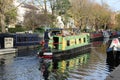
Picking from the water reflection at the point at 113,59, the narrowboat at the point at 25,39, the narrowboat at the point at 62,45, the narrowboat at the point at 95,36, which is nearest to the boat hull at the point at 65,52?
the narrowboat at the point at 62,45

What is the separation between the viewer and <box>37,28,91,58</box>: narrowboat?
93.8 ft

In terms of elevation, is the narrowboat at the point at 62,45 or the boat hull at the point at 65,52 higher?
the narrowboat at the point at 62,45

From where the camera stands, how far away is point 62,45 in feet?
103

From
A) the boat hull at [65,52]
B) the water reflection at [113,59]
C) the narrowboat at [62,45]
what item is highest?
the narrowboat at [62,45]

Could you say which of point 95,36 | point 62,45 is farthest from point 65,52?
point 95,36

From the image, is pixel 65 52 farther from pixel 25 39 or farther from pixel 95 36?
pixel 95 36

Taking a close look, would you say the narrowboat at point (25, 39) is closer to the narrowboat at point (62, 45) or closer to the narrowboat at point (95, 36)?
the narrowboat at point (62, 45)

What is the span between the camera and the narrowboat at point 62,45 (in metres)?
28.6

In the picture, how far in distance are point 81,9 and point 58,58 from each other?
4582cm

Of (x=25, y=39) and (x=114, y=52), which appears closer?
(x=114, y=52)

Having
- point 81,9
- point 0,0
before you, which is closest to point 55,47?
point 0,0

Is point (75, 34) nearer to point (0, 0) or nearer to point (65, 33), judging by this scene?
point (65, 33)

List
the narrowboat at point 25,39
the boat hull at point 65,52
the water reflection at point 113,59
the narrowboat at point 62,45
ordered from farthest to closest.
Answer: the narrowboat at point 25,39 → the narrowboat at point 62,45 → the boat hull at point 65,52 → the water reflection at point 113,59

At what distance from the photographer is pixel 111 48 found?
2812 cm
